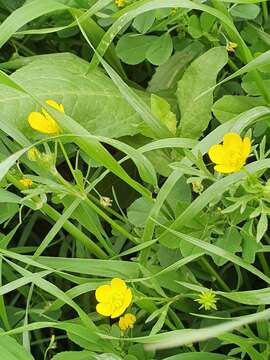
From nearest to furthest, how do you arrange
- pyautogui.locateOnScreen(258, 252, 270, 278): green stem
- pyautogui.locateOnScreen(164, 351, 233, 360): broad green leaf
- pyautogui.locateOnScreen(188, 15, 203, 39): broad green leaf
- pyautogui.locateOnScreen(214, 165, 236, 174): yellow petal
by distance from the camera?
pyautogui.locateOnScreen(214, 165, 236, 174): yellow petal
pyautogui.locateOnScreen(164, 351, 233, 360): broad green leaf
pyautogui.locateOnScreen(258, 252, 270, 278): green stem
pyautogui.locateOnScreen(188, 15, 203, 39): broad green leaf

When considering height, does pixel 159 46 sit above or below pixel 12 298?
above

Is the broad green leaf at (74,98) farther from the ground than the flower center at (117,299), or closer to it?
farther from the ground

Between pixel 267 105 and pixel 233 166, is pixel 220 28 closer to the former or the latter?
pixel 267 105

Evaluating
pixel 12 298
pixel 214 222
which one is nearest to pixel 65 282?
pixel 12 298

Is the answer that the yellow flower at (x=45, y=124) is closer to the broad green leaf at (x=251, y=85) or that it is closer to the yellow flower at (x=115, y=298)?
the yellow flower at (x=115, y=298)

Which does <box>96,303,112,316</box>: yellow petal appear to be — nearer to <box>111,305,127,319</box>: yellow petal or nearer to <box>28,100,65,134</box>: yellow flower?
<box>111,305,127,319</box>: yellow petal

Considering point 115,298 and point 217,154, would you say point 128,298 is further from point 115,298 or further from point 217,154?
point 217,154

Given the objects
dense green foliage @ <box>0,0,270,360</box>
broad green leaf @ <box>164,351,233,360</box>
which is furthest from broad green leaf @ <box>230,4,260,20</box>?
broad green leaf @ <box>164,351,233,360</box>

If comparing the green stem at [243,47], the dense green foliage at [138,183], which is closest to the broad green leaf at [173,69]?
the dense green foliage at [138,183]
